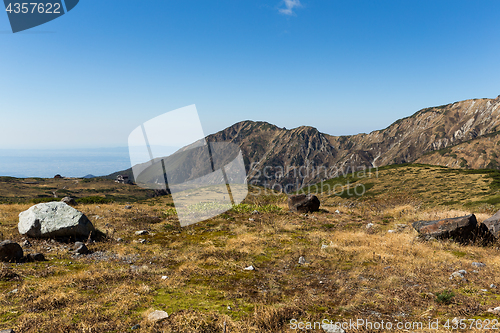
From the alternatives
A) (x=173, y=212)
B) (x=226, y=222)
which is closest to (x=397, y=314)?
(x=226, y=222)

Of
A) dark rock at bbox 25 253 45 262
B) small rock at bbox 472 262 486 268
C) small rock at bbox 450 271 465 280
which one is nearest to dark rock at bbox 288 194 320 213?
small rock at bbox 472 262 486 268

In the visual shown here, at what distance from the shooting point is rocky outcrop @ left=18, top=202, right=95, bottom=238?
13.2 metres

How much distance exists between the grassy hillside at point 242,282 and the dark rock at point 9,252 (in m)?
0.69

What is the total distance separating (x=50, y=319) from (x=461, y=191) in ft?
185

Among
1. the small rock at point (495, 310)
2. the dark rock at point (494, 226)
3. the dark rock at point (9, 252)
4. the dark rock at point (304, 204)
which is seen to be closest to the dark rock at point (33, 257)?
the dark rock at point (9, 252)

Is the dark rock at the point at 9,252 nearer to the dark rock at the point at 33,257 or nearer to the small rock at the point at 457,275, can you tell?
the dark rock at the point at 33,257

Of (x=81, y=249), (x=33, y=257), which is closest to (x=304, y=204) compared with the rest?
→ (x=81, y=249)

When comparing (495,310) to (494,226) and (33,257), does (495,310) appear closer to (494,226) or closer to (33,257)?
(494,226)

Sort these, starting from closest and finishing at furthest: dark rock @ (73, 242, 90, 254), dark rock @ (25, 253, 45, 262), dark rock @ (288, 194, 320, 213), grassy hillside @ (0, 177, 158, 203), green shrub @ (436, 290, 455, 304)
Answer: green shrub @ (436, 290, 455, 304) → dark rock @ (25, 253, 45, 262) → dark rock @ (73, 242, 90, 254) → dark rock @ (288, 194, 320, 213) → grassy hillside @ (0, 177, 158, 203)

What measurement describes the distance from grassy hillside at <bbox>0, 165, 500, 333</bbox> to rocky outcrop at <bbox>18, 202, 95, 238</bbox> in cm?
69

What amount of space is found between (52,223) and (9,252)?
3.69 meters

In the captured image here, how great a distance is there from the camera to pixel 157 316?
240 inches

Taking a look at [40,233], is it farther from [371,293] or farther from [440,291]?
[440,291]

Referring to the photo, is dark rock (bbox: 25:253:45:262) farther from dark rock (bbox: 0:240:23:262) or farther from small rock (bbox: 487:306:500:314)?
small rock (bbox: 487:306:500:314)
